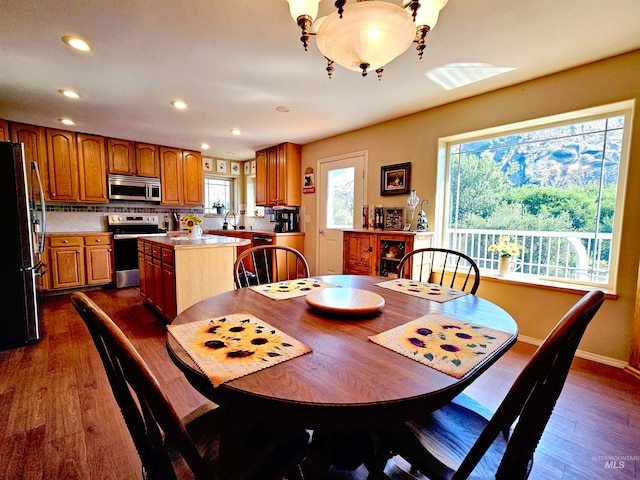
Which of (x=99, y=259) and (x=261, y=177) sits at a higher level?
(x=261, y=177)

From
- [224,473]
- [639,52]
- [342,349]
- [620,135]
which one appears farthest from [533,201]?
[224,473]

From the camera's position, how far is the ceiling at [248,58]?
1666 millimetres

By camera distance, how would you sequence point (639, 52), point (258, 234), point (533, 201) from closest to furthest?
point (639, 52) → point (533, 201) → point (258, 234)

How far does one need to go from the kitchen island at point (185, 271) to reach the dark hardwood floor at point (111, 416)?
1.51ft

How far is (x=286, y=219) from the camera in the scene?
4898mm

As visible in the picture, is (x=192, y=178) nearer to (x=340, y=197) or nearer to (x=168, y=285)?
(x=340, y=197)

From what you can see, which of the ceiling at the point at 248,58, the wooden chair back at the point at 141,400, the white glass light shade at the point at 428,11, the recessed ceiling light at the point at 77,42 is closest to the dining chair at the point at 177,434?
the wooden chair back at the point at 141,400

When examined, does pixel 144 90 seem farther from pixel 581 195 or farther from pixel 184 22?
pixel 581 195

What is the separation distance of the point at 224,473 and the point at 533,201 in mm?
3210

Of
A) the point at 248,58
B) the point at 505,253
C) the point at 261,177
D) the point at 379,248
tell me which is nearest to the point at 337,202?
the point at 379,248

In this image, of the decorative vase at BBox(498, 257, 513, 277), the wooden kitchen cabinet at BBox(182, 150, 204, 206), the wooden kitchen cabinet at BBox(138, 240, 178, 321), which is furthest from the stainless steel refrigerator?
the decorative vase at BBox(498, 257, 513, 277)

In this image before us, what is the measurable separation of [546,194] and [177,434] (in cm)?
329

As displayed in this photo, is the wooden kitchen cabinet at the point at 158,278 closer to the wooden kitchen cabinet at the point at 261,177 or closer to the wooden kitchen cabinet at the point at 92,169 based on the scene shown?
the wooden kitchen cabinet at the point at 92,169

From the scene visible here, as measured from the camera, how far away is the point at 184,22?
1.76 meters
